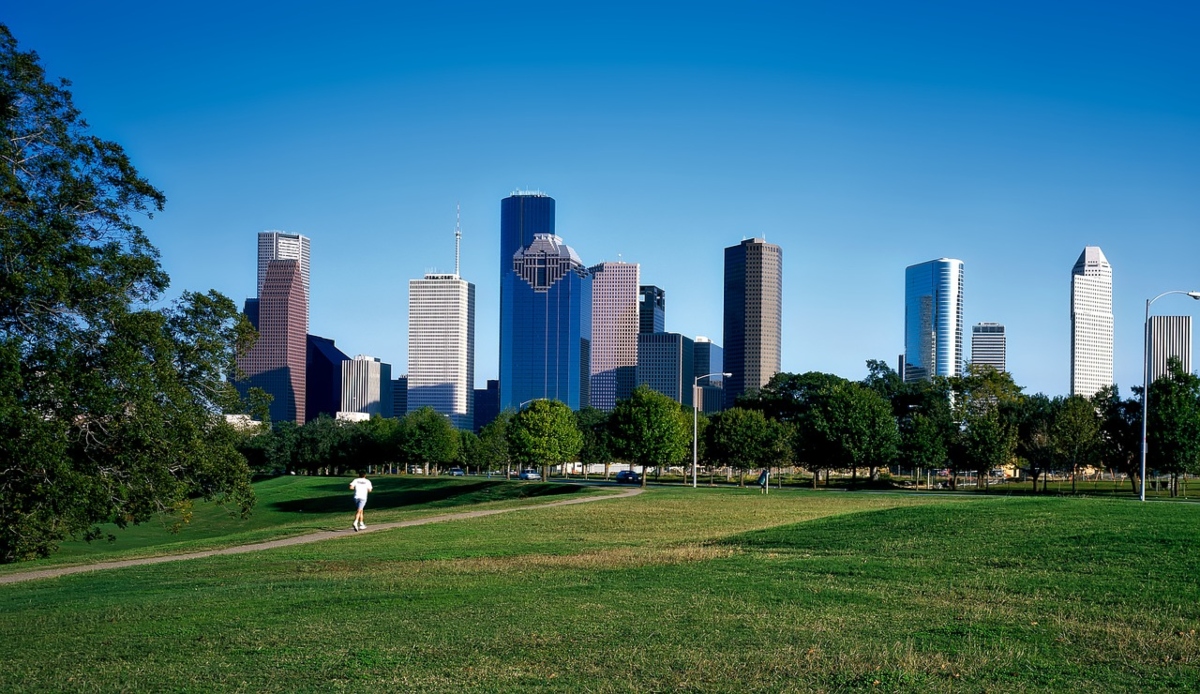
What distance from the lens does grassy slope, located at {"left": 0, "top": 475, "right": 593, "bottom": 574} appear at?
27502 millimetres

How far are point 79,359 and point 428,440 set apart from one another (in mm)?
84314

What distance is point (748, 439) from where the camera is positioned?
8119 centimetres

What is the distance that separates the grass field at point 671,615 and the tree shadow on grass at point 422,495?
36723mm

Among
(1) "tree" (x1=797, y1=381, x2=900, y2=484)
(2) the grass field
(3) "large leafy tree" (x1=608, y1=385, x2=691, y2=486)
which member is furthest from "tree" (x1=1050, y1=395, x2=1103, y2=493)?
(2) the grass field

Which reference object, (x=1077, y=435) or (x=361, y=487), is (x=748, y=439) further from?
(x=361, y=487)

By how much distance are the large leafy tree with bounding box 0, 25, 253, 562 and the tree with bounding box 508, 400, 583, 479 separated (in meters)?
45.4

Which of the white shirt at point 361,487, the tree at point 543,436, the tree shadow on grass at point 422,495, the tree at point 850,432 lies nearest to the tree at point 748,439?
the tree at point 850,432

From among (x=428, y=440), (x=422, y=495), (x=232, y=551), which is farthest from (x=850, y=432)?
(x=232, y=551)

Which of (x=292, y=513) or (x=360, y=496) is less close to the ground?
(x=360, y=496)

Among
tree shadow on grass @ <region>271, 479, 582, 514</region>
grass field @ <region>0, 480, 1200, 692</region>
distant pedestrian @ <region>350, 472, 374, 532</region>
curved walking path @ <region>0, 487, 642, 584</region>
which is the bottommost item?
tree shadow on grass @ <region>271, 479, 582, 514</region>

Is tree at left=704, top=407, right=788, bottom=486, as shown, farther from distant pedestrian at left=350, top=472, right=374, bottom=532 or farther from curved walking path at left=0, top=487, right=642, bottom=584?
distant pedestrian at left=350, top=472, right=374, bottom=532

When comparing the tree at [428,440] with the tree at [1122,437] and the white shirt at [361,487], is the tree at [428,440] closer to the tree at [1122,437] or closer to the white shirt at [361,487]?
the tree at [1122,437]

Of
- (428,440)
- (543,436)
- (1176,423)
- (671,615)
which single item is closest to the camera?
(671,615)

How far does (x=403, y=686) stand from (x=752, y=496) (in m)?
35.3
